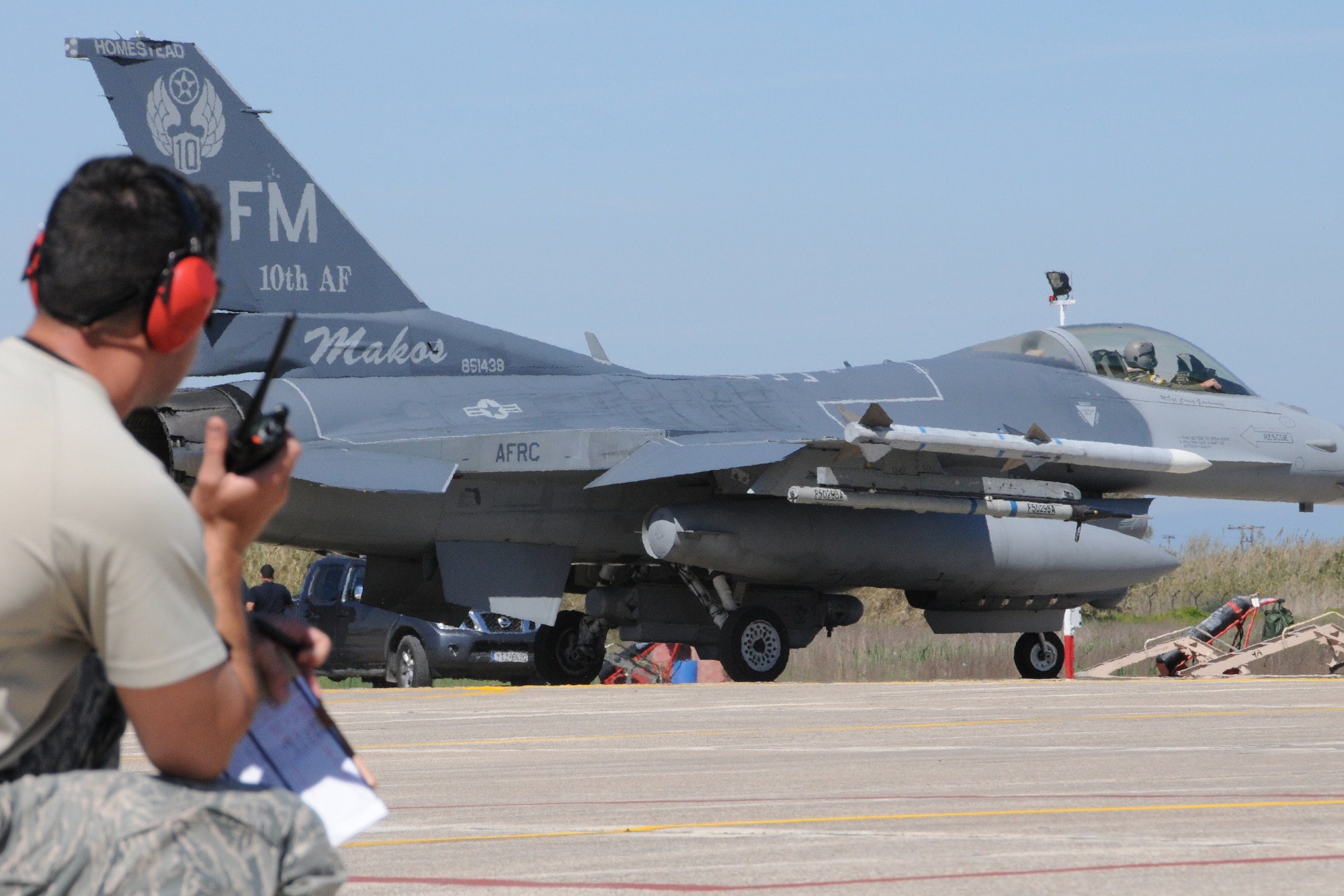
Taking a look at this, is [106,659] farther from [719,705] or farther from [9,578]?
[719,705]

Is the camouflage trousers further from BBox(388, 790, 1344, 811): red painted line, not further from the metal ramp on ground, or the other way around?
the metal ramp on ground

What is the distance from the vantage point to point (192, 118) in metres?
15.7

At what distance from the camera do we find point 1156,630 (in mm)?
31812

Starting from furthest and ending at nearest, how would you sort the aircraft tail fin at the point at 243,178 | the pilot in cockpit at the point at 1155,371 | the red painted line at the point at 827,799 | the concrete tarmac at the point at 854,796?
1. the pilot in cockpit at the point at 1155,371
2. the aircraft tail fin at the point at 243,178
3. the red painted line at the point at 827,799
4. the concrete tarmac at the point at 854,796

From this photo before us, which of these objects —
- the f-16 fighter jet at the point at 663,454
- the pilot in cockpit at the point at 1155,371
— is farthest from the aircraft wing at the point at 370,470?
the pilot in cockpit at the point at 1155,371

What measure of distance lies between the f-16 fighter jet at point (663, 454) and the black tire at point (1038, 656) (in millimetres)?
32

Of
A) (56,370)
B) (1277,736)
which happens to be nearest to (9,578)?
(56,370)

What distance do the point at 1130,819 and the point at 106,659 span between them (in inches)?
172

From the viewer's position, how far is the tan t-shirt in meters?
2.09

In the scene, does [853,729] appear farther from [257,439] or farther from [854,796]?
[257,439]

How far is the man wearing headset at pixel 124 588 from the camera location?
83.0 inches

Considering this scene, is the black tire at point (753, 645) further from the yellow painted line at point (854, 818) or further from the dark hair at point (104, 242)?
the dark hair at point (104, 242)

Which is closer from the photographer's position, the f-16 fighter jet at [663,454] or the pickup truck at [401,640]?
the f-16 fighter jet at [663,454]

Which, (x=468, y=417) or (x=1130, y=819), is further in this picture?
(x=468, y=417)
